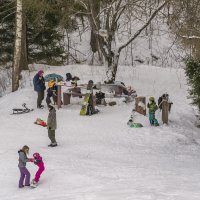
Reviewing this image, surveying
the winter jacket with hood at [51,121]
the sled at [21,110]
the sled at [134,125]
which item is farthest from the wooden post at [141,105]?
the winter jacket with hood at [51,121]

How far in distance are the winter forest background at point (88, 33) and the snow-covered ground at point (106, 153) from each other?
2378mm

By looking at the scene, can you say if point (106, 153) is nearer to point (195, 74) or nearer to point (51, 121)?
point (51, 121)

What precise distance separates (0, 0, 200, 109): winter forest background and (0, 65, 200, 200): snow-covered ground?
2378 millimetres

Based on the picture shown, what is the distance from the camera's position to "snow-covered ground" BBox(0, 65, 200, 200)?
9680 millimetres

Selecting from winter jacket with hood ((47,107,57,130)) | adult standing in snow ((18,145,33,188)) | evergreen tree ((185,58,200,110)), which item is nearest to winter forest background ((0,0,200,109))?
evergreen tree ((185,58,200,110))

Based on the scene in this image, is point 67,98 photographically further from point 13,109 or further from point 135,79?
point 135,79

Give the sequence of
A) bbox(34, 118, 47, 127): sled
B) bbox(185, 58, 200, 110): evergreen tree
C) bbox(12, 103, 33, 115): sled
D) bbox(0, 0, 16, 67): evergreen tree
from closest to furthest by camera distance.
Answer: bbox(34, 118, 47, 127): sled → bbox(185, 58, 200, 110): evergreen tree → bbox(12, 103, 33, 115): sled → bbox(0, 0, 16, 67): evergreen tree

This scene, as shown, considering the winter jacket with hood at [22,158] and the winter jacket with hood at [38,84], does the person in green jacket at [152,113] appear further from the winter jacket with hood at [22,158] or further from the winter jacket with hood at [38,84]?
the winter jacket with hood at [22,158]

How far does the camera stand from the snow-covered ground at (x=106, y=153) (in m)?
9.68

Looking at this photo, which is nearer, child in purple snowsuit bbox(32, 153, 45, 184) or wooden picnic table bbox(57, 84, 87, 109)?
child in purple snowsuit bbox(32, 153, 45, 184)

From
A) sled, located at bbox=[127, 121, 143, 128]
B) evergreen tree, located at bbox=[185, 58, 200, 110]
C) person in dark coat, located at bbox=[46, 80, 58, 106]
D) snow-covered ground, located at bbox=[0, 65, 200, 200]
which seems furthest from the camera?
person in dark coat, located at bbox=[46, 80, 58, 106]

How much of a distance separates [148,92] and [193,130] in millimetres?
4502

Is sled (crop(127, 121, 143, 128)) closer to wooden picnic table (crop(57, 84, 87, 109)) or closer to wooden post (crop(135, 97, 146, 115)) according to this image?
wooden post (crop(135, 97, 146, 115))

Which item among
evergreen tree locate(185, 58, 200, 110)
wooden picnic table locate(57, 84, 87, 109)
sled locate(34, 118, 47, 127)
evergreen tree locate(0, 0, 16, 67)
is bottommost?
sled locate(34, 118, 47, 127)
